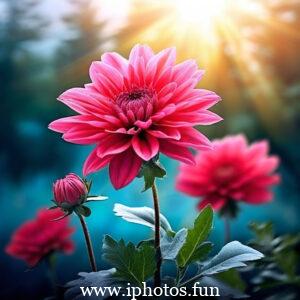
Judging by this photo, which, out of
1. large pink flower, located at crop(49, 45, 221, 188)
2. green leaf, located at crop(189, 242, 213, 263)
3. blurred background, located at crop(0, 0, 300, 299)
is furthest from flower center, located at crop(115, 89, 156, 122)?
blurred background, located at crop(0, 0, 300, 299)

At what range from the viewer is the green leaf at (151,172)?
1.27 feet

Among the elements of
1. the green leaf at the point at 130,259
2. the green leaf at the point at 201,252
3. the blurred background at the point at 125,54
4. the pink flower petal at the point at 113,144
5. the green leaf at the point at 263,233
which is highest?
the blurred background at the point at 125,54

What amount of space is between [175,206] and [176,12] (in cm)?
48

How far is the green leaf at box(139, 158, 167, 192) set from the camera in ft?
1.27

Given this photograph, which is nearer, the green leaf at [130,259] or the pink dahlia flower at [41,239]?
the green leaf at [130,259]

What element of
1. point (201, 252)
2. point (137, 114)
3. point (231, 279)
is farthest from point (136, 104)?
point (231, 279)

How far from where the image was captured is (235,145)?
81 centimetres

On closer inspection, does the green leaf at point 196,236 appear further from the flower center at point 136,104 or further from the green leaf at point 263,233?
the green leaf at point 263,233

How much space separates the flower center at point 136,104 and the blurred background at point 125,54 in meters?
1.08

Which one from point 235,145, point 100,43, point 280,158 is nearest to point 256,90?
point 280,158

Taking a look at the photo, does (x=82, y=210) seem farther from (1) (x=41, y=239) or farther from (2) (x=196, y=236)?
(1) (x=41, y=239)

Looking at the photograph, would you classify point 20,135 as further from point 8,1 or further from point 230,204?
point 230,204

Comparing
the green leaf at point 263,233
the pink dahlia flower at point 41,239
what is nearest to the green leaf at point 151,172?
the green leaf at point 263,233

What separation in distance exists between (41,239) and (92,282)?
45cm
